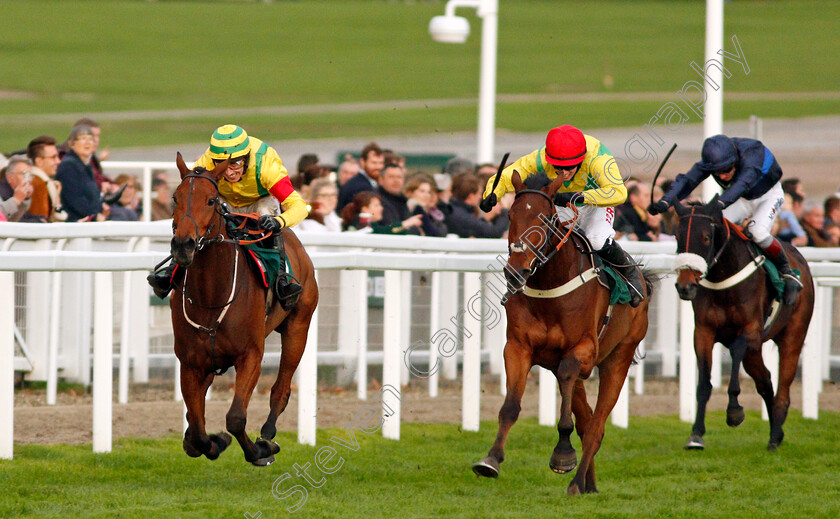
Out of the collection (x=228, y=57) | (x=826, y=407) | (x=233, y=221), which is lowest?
(x=826, y=407)

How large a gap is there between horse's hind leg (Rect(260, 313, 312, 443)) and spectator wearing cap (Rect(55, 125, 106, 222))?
283 cm

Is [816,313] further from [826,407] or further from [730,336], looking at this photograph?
[730,336]

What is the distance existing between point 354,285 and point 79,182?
2.33 meters

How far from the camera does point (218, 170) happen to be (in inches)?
224

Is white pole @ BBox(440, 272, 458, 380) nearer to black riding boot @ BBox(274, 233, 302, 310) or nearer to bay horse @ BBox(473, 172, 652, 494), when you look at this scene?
bay horse @ BBox(473, 172, 652, 494)

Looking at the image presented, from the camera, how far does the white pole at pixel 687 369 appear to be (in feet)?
29.9

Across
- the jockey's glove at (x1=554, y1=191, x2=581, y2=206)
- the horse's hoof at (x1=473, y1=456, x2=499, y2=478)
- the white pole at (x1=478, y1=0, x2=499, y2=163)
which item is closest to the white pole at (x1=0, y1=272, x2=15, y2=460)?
the horse's hoof at (x1=473, y1=456, x2=499, y2=478)

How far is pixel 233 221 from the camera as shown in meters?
5.97

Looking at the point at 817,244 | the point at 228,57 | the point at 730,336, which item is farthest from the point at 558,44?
the point at 730,336

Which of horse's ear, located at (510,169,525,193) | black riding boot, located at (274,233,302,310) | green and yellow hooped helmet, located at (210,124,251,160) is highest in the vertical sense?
green and yellow hooped helmet, located at (210,124,251,160)

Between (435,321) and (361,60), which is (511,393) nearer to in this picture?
(435,321)

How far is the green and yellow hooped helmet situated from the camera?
5.95 m

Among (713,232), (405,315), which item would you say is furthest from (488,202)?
(405,315)

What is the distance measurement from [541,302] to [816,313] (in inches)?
157
